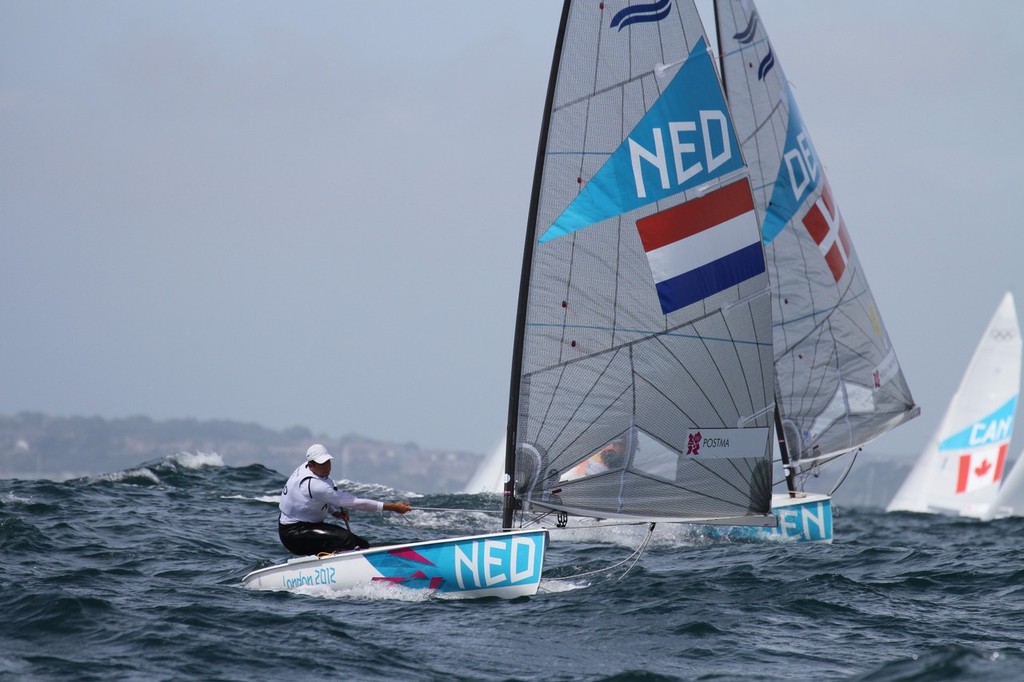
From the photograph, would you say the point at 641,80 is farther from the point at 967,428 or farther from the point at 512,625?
the point at 967,428

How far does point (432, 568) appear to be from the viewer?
10914 mm

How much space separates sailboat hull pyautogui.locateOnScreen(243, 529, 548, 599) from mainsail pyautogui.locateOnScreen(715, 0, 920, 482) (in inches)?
334

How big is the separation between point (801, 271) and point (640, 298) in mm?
7513

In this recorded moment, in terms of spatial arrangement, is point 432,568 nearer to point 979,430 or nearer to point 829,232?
point 829,232

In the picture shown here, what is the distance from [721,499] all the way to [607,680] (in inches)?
165

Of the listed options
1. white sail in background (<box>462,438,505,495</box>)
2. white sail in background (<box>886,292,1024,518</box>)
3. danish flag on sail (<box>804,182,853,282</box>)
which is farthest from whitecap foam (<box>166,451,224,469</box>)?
white sail in background (<box>886,292,1024,518</box>)

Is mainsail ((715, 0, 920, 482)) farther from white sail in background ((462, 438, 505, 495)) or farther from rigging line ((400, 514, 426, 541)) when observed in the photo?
white sail in background ((462, 438, 505, 495))

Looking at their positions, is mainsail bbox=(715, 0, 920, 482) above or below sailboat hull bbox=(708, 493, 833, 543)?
above

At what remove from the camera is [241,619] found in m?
9.59

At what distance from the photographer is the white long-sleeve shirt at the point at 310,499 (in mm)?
11531

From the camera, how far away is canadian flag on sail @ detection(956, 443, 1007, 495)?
3331cm

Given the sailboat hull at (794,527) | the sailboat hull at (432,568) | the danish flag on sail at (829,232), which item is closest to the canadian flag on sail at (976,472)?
the danish flag on sail at (829,232)

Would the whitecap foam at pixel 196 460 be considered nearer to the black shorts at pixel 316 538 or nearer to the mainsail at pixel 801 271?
the mainsail at pixel 801 271

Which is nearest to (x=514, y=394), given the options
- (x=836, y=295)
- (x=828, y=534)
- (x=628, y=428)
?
(x=628, y=428)
